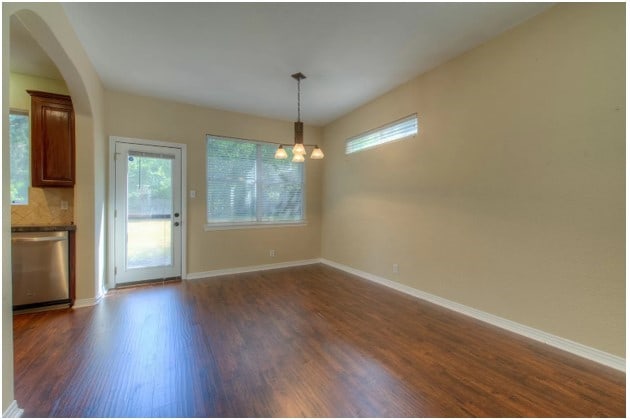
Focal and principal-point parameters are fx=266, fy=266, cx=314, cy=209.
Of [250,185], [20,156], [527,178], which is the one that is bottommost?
[527,178]

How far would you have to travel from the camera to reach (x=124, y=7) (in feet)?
7.30

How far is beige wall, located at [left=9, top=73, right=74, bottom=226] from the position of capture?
3.24 m

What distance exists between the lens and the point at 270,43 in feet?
8.82

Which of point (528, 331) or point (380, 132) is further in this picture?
point (380, 132)

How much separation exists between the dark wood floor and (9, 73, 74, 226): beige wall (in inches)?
48.5

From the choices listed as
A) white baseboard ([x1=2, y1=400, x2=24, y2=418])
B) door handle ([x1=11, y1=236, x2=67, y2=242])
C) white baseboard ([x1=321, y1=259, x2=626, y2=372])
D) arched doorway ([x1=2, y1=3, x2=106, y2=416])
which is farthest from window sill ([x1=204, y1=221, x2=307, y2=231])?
white baseboard ([x1=2, y1=400, x2=24, y2=418])

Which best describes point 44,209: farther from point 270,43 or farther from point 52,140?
point 270,43

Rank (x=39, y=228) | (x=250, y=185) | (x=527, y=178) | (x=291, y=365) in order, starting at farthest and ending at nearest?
(x=250, y=185)
(x=39, y=228)
(x=527, y=178)
(x=291, y=365)

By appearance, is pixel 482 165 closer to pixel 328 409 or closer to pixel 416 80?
pixel 416 80

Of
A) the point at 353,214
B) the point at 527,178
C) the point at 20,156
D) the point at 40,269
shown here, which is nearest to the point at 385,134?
the point at 353,214

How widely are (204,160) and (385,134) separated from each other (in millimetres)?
2924

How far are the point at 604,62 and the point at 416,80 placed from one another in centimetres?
178

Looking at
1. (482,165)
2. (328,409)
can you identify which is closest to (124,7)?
(328,409)

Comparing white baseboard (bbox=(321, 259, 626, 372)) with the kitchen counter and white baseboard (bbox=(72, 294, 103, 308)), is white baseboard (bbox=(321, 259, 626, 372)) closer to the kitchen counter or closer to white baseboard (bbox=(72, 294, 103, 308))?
white baseboard (bbox=(72, 294, 103, 308))
